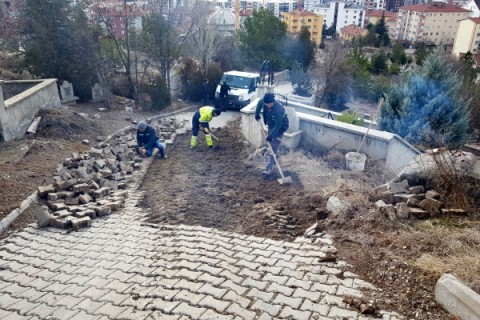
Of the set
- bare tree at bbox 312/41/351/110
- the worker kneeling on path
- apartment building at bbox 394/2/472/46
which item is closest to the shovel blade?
the worker kneeling on path

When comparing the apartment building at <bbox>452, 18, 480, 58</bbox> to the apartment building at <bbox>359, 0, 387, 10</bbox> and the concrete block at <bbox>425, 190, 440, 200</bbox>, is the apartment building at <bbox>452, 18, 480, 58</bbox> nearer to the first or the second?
the apartment building at <bbox>359, 0, 387, 10</bbox>

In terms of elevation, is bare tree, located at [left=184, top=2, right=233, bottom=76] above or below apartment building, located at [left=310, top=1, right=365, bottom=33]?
below

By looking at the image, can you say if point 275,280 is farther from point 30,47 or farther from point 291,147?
point 30,47

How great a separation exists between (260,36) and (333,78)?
25.9ft

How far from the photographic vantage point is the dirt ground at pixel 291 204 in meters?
4.02

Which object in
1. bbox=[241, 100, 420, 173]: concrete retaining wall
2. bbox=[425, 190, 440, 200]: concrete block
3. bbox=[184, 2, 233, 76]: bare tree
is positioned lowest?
bbox=[241, 100, 420, 173]: concrete retaining wall

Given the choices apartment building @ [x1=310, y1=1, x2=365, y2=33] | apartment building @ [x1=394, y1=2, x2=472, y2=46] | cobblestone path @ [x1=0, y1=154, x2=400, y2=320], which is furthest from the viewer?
apartment building @ [x1=310, y1=1, x2=365, y2=33]

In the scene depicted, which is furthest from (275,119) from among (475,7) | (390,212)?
(475,7)

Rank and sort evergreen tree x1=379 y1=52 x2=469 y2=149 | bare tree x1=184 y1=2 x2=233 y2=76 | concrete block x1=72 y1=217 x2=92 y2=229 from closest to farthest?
concrete block x1=72 y1=217 x2=92 y2=229, evergreen tree x1=379 y1=52 x2=469 y2=149, bare tree x1=184 y1=2 x2=233 y2=76

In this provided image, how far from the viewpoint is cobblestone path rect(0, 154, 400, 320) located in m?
3.75

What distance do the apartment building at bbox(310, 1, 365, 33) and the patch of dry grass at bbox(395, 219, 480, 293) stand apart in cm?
8208

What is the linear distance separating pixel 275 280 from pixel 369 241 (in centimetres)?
142

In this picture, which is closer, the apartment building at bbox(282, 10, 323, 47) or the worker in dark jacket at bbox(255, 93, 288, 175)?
the worker in dark jacket at bbox(255, 93, 288, 175)

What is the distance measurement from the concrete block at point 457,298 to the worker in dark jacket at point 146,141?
25.4 feet
